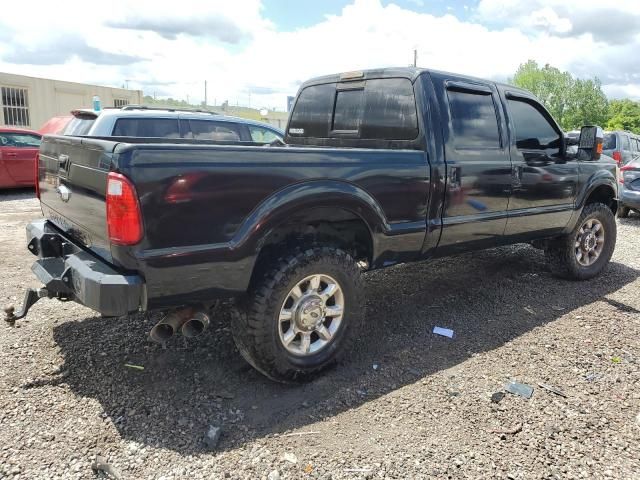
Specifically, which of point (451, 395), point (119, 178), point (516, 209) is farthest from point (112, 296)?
point (516, 209)

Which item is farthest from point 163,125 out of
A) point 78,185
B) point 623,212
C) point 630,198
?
point 623,212

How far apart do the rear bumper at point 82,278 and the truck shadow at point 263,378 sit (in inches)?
25.7

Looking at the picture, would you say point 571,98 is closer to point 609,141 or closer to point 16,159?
point 609,141

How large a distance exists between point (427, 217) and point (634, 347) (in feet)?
6.16

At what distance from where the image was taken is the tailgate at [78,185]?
8.58 ft

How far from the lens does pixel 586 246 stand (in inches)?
214

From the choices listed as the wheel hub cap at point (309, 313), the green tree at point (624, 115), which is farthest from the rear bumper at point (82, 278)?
the green tree at point (624, 115)

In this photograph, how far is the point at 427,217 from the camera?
12.0 feet

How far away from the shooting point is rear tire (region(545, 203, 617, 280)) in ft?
17.3

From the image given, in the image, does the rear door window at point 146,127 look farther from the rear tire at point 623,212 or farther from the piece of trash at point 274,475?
the rear tire at point 623,212

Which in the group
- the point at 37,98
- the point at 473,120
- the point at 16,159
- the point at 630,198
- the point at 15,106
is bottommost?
the point at 630,198

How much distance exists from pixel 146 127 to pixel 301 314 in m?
5.08

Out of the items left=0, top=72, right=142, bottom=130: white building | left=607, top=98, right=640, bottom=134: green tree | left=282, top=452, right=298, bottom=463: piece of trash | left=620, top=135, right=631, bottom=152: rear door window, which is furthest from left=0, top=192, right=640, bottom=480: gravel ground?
left=607, top=98, right=640, bottom=134: green tree

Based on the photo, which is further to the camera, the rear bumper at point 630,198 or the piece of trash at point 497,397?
the rear bumper at point 630,198
